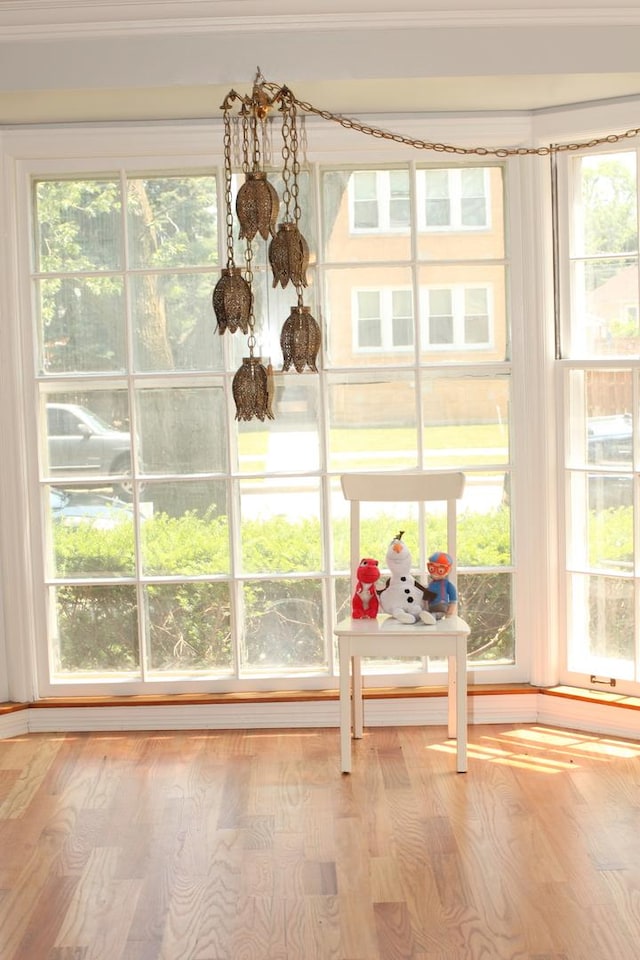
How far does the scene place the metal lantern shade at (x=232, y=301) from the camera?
3.67 metres

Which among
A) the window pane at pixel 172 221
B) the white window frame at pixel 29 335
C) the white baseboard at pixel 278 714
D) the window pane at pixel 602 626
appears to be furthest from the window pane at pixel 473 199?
the white baseboard at pixel 278 714

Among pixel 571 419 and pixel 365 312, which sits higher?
pixel 365 312

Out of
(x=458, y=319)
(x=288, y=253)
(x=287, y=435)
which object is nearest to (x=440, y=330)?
(x=458, y=319)

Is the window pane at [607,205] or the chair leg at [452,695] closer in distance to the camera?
the chair leg at [452,695]

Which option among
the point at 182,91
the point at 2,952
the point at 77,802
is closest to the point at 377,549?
the point at 77,802

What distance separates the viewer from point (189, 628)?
15.0ft

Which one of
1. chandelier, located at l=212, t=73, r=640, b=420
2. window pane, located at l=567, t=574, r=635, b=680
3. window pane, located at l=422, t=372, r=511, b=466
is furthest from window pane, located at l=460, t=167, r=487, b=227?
window pane, located at l=567, t=574, r=635, b=680

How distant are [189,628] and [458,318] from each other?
1.60 meters

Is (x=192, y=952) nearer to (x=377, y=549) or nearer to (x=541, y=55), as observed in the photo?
(x=377, y=549)

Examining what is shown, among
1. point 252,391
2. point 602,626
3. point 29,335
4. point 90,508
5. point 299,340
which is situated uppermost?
point 29,335

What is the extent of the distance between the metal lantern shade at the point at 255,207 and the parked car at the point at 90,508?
4.51 feet

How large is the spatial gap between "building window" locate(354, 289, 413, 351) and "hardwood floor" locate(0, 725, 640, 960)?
149cm

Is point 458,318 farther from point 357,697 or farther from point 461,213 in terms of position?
point 357,697

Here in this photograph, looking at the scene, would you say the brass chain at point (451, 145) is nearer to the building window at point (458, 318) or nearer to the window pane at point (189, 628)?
the building window at point (458, 318)
